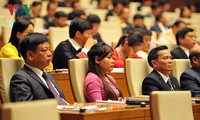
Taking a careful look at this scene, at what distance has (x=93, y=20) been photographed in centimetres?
777

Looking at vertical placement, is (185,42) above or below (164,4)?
below

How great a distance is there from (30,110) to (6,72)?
58.8 inches

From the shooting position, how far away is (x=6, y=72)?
393cm

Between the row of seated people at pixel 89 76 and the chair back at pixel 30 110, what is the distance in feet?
3.62

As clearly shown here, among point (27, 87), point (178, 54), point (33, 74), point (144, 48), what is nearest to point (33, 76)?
point (33, 74)

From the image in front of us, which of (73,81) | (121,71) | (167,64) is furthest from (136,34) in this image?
(73,81)

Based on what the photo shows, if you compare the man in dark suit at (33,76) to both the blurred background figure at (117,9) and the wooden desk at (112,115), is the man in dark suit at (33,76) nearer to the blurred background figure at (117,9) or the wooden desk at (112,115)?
the wooden desk at (112,115)

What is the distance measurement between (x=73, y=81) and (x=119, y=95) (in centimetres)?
38

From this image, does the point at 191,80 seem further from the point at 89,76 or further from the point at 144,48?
the point at 144,48

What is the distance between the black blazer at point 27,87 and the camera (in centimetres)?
368

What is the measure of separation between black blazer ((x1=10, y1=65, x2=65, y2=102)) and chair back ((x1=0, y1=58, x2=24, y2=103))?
79 mm

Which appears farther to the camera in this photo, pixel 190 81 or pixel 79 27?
pixel 79 27

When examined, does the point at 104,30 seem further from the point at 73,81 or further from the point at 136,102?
the point at 136,102

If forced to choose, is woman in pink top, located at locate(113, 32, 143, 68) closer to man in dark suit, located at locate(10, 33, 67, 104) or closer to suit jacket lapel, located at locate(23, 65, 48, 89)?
man in dark suit, located at locate(10, 33, 67, 104)
